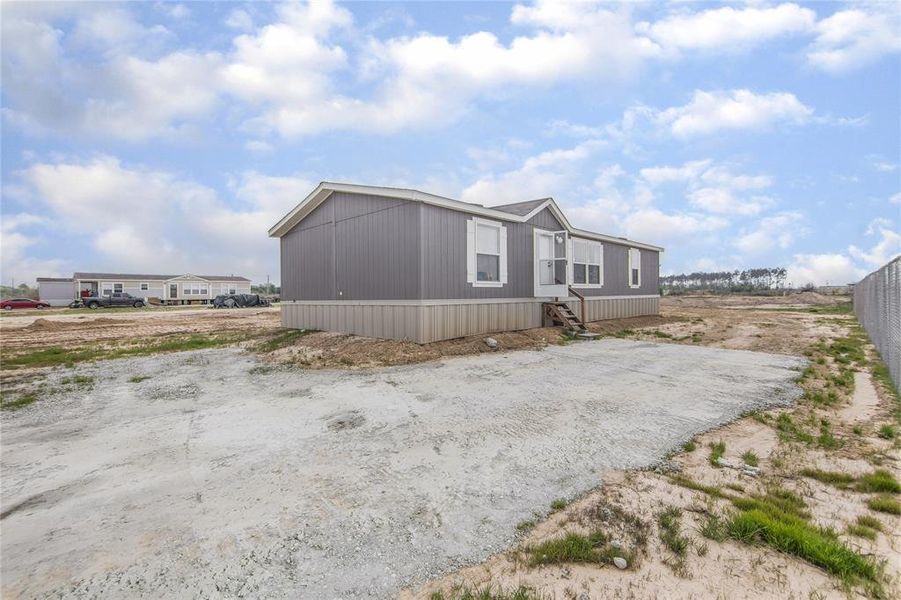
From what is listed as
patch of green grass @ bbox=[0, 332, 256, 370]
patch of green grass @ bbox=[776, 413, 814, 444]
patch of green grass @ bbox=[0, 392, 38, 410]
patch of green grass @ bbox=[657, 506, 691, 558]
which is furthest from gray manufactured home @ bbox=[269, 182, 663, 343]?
patch of green grass @ bbox=[657, 506, 691, 558]

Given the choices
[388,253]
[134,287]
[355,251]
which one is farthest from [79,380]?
[134,287]

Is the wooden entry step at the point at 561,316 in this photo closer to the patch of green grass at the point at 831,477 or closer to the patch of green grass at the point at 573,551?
the patch of green grass at the point at 831,477

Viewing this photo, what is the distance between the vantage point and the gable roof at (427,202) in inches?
350

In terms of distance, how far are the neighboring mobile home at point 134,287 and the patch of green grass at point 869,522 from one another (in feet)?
167

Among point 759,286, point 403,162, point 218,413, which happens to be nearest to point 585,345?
point 218,413

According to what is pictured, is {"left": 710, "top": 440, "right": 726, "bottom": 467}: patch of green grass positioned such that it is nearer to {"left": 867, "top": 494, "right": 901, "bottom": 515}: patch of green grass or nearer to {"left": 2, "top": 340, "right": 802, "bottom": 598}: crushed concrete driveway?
{"left": 2, "top": 340, "right": 802, "bottom": 598}: crushed concrete driveway

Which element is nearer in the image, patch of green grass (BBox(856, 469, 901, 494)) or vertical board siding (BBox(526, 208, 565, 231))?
patch of green grass (BBox(856, 469, 901, 494))

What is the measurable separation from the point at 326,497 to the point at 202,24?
11237 millimetres

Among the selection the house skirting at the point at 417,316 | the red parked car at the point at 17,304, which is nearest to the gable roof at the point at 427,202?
the house skirting at the point at 417,316

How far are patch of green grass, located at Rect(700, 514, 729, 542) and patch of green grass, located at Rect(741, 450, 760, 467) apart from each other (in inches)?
45.8

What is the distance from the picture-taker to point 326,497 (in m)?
2.66

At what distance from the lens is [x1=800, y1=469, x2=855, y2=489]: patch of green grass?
2.74 metres

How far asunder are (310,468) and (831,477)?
13.0 feet

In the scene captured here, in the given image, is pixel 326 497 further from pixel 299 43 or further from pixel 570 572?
pixel 299 43
